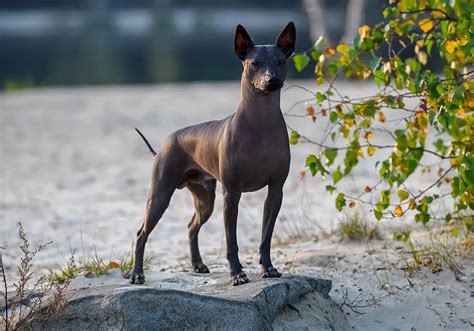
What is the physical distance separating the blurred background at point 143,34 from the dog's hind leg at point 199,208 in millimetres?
11495

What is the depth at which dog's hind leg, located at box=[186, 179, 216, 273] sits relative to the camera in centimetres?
513

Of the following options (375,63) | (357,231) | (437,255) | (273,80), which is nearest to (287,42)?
(273,80)

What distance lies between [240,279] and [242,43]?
118 centimetres

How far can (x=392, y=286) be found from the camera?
5145mm

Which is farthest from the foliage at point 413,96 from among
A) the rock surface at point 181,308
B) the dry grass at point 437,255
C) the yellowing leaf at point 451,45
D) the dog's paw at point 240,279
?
the rock surface at point 181,308

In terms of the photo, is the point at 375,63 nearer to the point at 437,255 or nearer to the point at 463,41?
the point at 463,41

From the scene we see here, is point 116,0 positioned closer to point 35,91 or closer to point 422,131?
point 35,91

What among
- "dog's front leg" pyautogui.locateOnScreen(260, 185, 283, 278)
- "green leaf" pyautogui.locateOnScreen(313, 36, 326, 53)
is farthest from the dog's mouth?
"green leaf" pyautogui.locateOnScreen(313, 36, 326, 53)

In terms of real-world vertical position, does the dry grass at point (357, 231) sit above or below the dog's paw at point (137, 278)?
below

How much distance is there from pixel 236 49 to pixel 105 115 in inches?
382

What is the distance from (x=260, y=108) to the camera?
4.46 meters

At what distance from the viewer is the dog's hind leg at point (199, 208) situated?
16.8ft

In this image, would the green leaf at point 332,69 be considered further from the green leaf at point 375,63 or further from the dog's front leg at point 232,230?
the dog's front leg at point 232,230

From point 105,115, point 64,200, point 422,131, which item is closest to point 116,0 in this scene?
point 105,115
